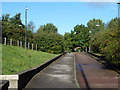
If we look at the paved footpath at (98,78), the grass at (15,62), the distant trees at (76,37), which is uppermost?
the distant trees at (76,37)

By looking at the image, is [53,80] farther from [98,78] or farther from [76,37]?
[76,37]

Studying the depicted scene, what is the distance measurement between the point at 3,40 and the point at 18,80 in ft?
90.3

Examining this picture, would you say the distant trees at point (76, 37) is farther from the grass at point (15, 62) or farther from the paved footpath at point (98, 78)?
the grass at point (15, 62)

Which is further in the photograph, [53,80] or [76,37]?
[76,37]

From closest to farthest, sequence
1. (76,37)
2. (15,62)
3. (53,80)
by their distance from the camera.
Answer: (53,80), (15,62), (76,37)

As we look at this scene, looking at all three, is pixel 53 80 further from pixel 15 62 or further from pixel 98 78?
pixel 15 62

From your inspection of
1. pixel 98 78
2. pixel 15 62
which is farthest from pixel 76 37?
pixel 98 78

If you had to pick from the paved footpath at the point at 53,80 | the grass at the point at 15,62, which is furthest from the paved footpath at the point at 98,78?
the grass at the point at 15,62

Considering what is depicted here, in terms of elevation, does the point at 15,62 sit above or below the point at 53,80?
above

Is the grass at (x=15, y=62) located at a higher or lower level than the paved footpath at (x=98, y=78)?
higher

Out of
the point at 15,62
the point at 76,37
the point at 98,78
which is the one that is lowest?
the point at 98,78

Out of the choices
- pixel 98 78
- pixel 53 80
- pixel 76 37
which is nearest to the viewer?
pixel 53 80

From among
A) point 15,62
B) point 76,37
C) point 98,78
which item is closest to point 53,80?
point 98,78

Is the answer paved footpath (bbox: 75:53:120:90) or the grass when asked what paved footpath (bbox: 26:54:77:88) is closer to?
paved footpath (bbox: 75:53:120:90)
